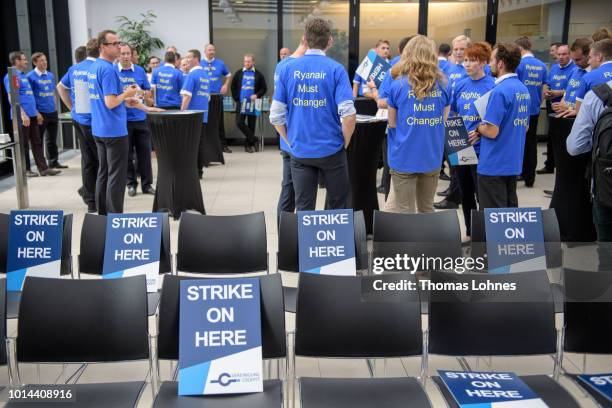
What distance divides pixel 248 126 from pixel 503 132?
6.94 meters

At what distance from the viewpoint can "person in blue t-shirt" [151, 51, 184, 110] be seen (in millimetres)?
8219

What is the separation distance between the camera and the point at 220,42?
36.3 ft

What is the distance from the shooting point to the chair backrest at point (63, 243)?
11.2 ft

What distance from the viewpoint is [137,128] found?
22.2ft

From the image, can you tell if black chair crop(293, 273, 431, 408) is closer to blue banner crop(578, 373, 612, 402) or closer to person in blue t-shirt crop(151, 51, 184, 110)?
blue banner crop(578, 373, 612, 402)

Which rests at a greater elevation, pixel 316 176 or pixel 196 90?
pixel 196 90

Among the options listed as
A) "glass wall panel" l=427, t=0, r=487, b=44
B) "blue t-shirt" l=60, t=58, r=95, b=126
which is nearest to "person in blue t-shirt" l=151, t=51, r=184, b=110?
"blue t-shirt" l=60, t=58, r=95, b=126

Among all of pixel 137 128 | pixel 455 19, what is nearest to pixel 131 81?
pixel 137 128

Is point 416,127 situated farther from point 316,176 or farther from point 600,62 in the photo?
point 600,62

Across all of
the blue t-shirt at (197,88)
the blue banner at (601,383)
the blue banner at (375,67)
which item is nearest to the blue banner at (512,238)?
the blue banner at (601,383)

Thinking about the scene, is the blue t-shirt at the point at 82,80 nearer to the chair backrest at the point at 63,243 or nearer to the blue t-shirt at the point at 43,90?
the chair backrest at the point at 63,243

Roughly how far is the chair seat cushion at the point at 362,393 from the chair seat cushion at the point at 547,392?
10 cm

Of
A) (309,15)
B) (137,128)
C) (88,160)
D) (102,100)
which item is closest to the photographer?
(102,100)

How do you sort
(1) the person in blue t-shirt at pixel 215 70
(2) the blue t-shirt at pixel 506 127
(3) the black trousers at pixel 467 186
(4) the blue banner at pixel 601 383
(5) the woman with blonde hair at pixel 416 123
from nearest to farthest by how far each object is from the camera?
(4) the blue banner at pixel 601 383
(5) the woman with blonde hair at pixel 416 123
(2) the blue t-shirt at pixel 506 127
(3) the black trousers at pixel 467 186
(1) the person in blue t-shirt at pixel 215 70
